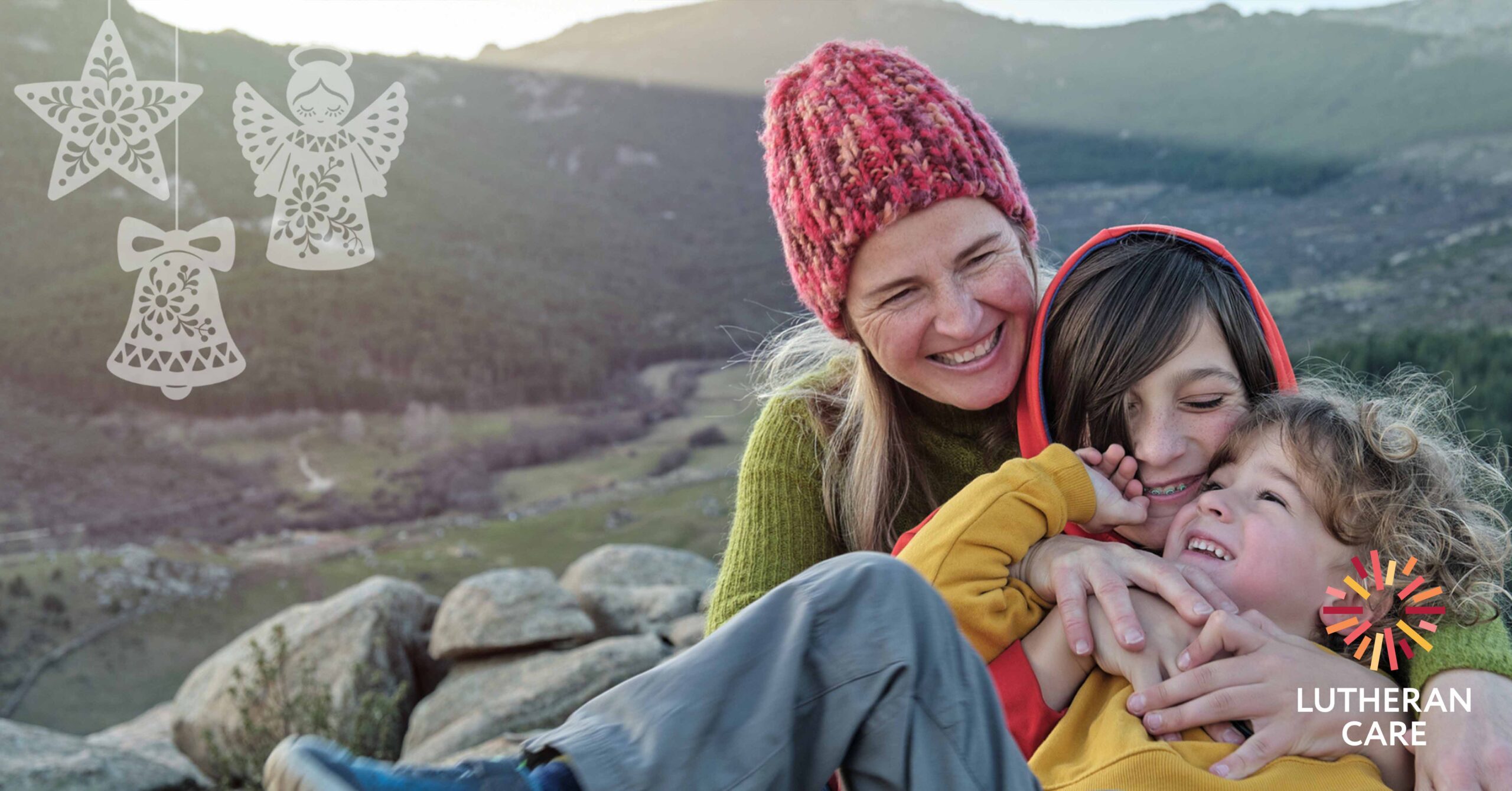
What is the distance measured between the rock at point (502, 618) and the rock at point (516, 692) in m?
0.11

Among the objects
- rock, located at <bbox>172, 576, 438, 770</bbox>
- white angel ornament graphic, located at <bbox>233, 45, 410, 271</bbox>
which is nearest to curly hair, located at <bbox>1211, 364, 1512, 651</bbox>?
white angel ornament graphic, located at <bbox>233, 45, 410, 271</bbox>

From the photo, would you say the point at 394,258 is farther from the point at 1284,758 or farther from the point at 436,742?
the point at 1284,758

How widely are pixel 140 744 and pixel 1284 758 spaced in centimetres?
510

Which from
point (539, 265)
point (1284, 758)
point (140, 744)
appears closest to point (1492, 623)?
point (1284, 758)

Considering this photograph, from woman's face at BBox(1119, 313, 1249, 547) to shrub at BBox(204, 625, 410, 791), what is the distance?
350 cm

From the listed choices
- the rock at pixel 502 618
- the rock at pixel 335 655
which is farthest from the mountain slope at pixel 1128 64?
the rock at pixel 335 655

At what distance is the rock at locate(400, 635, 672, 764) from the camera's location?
4406 mm

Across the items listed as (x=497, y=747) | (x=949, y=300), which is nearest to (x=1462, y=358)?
(x=949, y=300)

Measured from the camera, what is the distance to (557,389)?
43.9ft

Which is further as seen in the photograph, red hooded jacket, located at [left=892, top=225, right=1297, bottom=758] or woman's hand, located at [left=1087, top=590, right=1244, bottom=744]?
red hooded jacket, located at [left=892, top=225, right=1297, bottom=758]

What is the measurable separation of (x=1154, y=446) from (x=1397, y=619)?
57 centimetres

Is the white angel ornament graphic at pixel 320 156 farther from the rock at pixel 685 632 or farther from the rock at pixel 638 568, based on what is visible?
the rock at pixel 638 568

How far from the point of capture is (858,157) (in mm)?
2184

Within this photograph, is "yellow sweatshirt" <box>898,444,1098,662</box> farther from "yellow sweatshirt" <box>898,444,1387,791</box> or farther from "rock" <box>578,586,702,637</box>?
"rock" <box>578,586,702,637</box>
